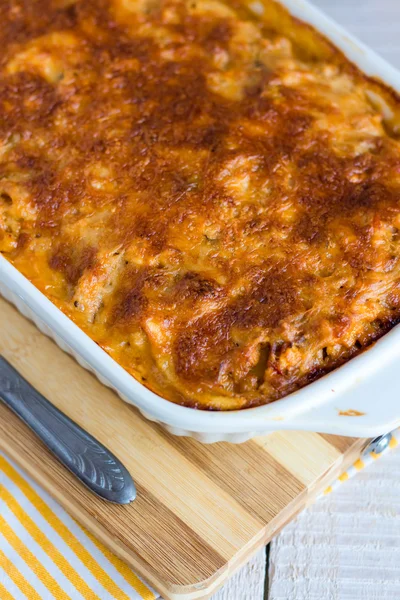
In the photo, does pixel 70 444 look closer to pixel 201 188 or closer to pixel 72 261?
pixel 72 261

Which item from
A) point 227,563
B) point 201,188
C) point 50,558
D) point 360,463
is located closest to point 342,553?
point 360,463

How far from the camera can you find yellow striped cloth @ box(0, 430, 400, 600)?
204cm

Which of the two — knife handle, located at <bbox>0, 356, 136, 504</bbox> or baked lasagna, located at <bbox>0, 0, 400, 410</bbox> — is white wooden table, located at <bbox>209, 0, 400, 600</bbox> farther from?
baked lasagna, located at <bbox>0, 0, 400, 410</bbox>

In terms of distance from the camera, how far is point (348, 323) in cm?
196

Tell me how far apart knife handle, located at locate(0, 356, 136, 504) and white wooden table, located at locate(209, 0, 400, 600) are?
0.42 m

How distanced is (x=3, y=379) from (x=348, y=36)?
1565 mm

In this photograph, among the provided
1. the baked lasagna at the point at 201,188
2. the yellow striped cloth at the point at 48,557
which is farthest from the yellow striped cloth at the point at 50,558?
the baked lasagna at the point at 201,188

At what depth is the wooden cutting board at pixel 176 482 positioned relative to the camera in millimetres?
1987

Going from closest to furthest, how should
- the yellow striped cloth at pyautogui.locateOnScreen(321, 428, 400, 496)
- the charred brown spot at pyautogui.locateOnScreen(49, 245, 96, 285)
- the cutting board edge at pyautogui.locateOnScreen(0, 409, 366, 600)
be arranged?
the cutting board edge at pyautogui.locateOnScreen(0, 409, 366, 600)
the charred brown spot at pyautogui.locateOnScreen(49, 245, 96, 285)
the yellow striped cloth at pyautogui.locateOnScreen(321, 428, 400, 496)

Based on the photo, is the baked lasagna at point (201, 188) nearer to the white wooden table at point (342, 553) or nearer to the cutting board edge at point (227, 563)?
the cutting board edge at point (227, 563)

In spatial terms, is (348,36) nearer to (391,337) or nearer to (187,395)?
(391,337)

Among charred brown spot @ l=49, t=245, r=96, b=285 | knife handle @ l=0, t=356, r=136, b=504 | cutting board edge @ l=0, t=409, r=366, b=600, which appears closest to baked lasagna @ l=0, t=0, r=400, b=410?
charred brown spot @ l=49, t=245, r=96, b=285

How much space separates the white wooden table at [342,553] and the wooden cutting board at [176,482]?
0.32 feet

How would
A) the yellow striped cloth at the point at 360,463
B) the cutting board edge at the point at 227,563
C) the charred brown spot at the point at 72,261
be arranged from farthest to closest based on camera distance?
the yellow striped cloth at the point at 360,463
the charred brown spot at the point at 72,261
the cutting board edge at the point at 227,563
